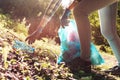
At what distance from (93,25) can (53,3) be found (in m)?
5.34

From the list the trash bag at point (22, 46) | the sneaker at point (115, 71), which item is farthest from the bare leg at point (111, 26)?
the trash bag at point (22, 46)

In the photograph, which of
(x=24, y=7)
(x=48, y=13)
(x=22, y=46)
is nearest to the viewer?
(x=48, y=13)

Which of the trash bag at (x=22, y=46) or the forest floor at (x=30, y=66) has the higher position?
the trash bag at (x=22, y=46)

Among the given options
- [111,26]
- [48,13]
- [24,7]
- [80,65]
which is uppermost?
[24,7]

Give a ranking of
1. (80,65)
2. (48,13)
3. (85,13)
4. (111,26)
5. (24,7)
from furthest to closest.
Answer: (24,7), (111,26), (80,65), (48,13), (85,13)

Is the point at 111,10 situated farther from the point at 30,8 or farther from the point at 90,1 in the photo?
the point at 30,8

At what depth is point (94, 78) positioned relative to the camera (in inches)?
200

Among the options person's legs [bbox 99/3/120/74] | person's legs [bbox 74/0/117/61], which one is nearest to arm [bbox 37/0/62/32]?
person's legs [bbox 74/0/117/61]

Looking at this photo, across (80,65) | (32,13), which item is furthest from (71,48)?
(32,13)

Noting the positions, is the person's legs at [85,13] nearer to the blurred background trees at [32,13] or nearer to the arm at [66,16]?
the arm at [66,16]

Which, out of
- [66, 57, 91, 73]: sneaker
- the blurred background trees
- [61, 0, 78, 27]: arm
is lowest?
[66, 57, 91, 73]: sneaker

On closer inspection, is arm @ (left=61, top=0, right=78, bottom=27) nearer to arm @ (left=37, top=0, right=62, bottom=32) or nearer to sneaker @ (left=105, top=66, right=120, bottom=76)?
arm @ (left=37, top=0, right=62, bottom=32)

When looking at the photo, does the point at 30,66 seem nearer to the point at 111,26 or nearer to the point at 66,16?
the point at 66,16

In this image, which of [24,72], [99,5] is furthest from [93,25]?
[24,72]
